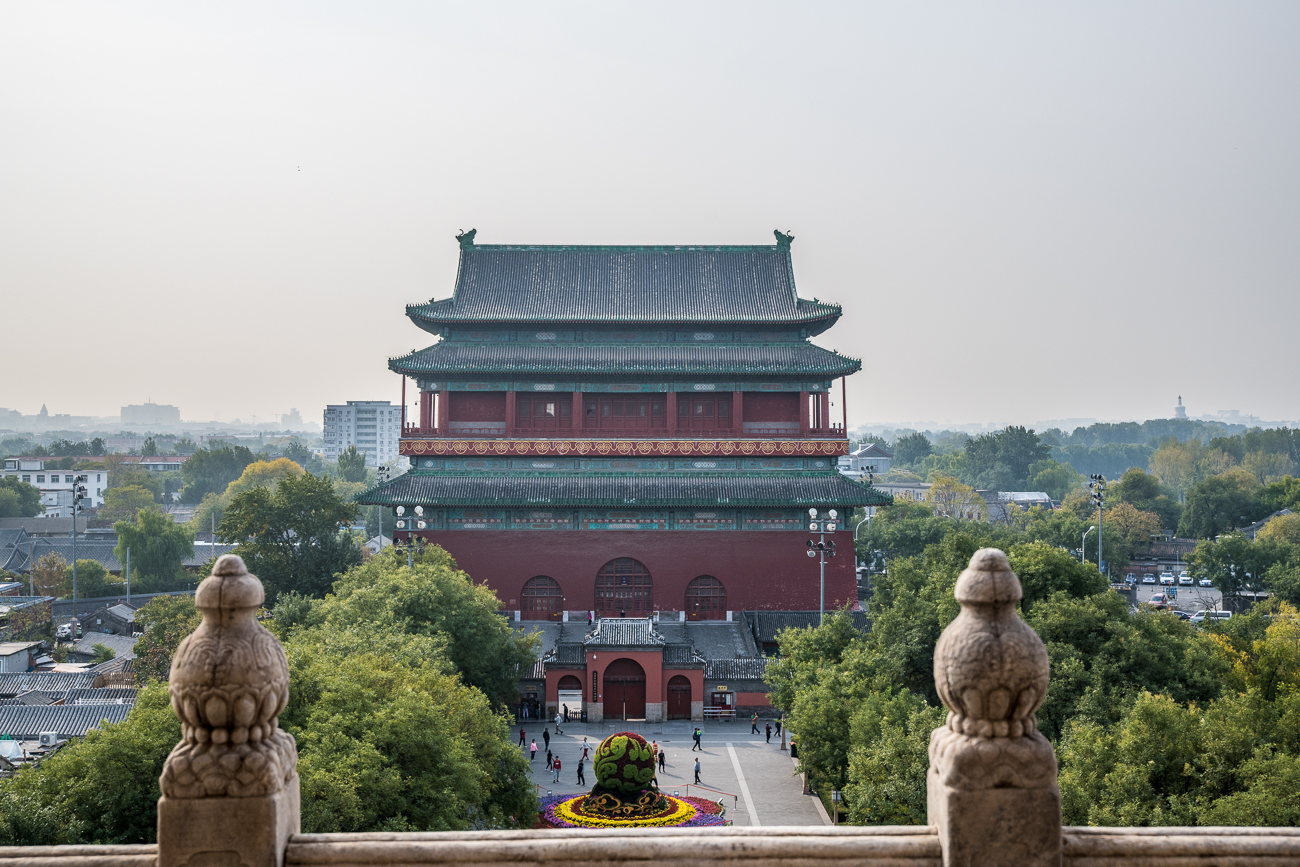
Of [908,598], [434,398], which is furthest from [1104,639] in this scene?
[434,398]

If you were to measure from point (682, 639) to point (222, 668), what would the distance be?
35202mm

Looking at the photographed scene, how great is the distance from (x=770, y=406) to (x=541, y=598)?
488 inches

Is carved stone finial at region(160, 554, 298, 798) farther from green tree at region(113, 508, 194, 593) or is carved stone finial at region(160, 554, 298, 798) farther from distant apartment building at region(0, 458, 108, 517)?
distant apartment building at region(0, 458, 108, 517)

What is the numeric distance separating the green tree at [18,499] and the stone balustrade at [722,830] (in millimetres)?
97053

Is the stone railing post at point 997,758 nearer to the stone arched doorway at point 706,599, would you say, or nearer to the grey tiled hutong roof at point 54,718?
the grey tiled hutong roof at point 54,718

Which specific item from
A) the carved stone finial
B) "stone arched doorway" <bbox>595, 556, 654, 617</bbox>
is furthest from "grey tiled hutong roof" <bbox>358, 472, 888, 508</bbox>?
the carved stone finial

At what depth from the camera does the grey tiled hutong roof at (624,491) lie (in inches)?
1670

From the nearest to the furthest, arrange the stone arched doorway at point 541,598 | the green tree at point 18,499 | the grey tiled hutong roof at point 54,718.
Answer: the grey tiled hutong roof at point 54,718 → the stone arched doorway at point 541,598 → the green tree at point 18,499

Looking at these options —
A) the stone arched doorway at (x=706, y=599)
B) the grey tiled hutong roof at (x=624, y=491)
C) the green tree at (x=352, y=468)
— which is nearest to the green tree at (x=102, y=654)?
the grey tiled hutong roof at (x=624, y=491)

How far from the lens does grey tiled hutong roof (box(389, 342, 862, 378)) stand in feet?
145

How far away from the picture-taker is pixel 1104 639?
23.6 m

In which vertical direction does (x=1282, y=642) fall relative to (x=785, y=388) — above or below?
below

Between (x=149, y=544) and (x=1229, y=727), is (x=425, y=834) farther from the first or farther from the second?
(x=149, y=544)

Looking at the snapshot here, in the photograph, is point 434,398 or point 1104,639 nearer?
point 1104,639
